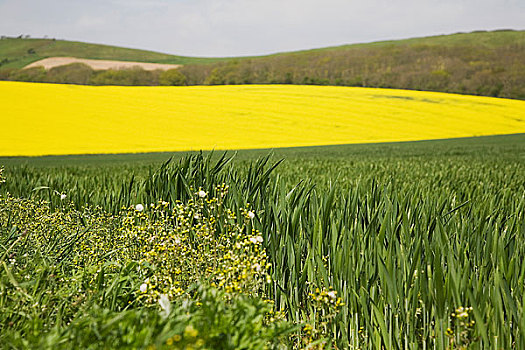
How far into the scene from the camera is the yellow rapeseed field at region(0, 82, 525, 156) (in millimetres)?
22547

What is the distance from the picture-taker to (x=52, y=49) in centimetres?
6769

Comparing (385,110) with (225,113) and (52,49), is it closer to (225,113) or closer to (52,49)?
(225,113)

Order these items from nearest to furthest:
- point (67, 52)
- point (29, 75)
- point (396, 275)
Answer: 1. point (396, 275)
2. point (29, 75)
3. point (67, 52)

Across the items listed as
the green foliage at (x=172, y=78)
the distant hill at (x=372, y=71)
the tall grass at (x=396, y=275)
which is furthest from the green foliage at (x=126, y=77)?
the tall grass at (x=396, y=275)

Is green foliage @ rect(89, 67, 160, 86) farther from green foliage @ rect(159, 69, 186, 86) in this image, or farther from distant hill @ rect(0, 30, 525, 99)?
green foliage @ rect(159, 69, 186, 86)

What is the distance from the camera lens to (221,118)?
2842 centimetres

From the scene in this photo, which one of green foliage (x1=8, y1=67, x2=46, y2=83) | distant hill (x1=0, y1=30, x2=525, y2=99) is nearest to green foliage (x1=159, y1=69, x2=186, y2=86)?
distant hill (x1=0, y1=30, x2=525, y2=99)

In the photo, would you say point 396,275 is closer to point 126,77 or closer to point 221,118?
point 221,118

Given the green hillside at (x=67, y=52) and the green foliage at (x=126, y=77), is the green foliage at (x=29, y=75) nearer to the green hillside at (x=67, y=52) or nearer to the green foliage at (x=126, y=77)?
the green foliage at (x=126, y=77)

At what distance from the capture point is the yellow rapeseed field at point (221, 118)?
2255 cm

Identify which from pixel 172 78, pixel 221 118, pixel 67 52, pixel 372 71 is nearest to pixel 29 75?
pixel 172 78

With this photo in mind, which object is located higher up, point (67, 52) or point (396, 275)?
point (67, 52)

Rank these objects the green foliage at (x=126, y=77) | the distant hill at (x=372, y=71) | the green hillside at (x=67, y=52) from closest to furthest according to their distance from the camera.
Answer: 1. the green foliage at (x=126, y=77)
2. the distant hill at (x=372, y=71)
3. the green hillside at (x=67, y=52)

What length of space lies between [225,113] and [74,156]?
1246 cm
